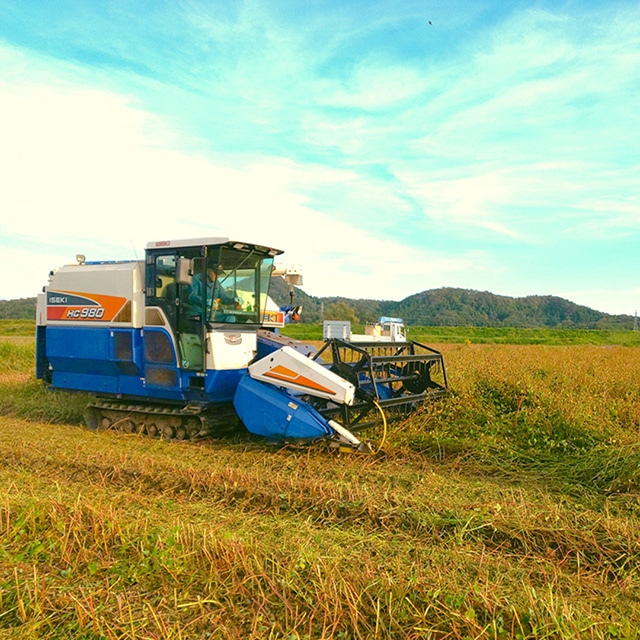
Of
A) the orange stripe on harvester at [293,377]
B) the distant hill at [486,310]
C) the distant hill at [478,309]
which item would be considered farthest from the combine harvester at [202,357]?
the distant hill at [478,309]

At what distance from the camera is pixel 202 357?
7879 mm

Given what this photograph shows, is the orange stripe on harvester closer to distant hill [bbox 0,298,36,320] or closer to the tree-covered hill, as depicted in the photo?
the tree-covered hill

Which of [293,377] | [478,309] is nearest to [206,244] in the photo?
[293,377]

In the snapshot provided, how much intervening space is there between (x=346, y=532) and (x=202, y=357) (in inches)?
159

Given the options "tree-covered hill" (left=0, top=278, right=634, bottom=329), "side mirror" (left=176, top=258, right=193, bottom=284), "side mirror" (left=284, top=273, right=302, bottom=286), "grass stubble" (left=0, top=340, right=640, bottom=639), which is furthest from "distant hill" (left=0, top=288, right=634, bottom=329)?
"grass stubble" (left=0, top=340, right=640, bottom=639)

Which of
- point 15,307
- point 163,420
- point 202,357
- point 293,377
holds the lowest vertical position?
point 163,420

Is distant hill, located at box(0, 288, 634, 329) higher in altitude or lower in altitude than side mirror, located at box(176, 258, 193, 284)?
higher

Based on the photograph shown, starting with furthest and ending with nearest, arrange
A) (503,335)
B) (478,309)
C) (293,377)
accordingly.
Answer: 1. (478,309)
2. (503,335)
3. (293,377)

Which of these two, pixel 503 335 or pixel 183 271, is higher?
pixel 183 271

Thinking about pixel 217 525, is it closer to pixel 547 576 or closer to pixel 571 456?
pixel 547 576

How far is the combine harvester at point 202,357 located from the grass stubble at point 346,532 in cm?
53

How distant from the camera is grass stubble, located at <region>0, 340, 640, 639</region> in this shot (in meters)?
3.13

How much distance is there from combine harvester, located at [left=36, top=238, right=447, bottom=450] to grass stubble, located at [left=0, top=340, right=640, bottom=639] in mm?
534

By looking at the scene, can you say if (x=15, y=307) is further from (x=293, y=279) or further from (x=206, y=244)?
(x=206, y=244)
